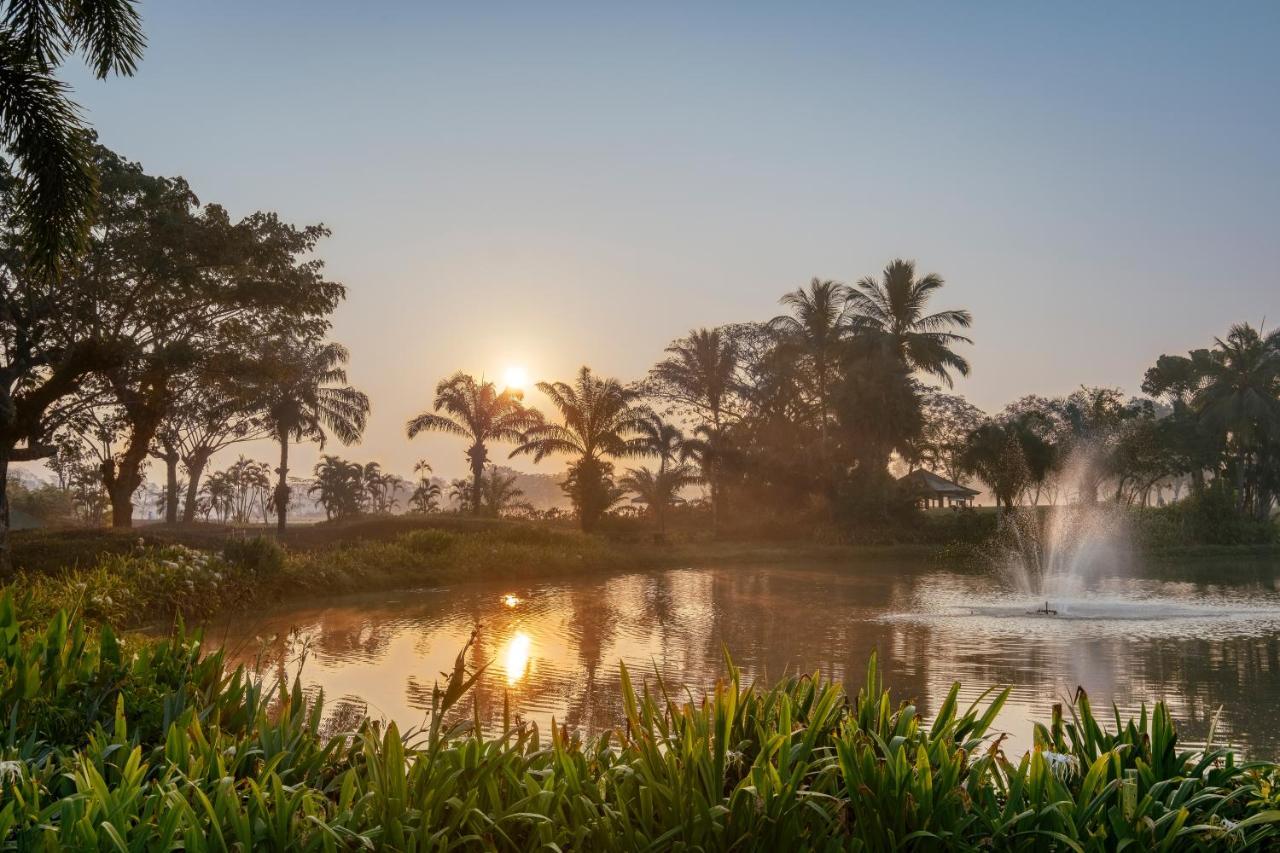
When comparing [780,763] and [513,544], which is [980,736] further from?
[513,544]

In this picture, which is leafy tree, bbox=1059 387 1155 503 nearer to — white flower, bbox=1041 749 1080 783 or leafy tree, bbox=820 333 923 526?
leafy tree, bbox=820 333 923 526

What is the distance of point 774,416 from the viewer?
54500 mm

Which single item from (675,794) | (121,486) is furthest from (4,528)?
(675,794)

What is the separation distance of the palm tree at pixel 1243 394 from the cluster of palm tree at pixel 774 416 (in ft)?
58.9

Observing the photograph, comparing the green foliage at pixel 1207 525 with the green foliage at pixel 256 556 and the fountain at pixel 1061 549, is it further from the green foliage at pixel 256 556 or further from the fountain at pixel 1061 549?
the green foliage at pixel 256 556

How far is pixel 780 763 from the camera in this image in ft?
13.4

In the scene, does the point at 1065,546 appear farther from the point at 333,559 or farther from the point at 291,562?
the point at 291,562

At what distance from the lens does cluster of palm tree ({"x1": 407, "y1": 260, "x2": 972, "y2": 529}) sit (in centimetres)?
4247

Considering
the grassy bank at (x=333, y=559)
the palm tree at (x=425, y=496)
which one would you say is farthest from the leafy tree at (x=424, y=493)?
the grassy bank at (x=333, y=559)

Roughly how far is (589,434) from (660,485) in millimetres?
8644

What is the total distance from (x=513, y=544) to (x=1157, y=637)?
66.9ft

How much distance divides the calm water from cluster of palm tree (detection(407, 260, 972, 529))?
676 inches

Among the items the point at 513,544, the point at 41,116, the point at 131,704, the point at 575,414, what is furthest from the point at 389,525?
the point at 131,704

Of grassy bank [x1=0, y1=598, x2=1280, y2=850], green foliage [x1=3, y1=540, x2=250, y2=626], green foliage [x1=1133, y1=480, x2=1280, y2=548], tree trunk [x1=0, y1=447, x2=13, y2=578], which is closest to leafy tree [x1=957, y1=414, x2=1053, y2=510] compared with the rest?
green foliage [x1=1133, y1=480, x2=1280, y2=548]
